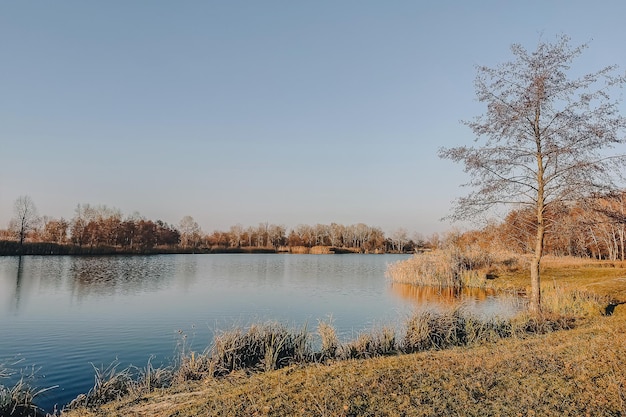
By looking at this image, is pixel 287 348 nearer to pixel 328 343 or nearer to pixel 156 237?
pixel 328 343

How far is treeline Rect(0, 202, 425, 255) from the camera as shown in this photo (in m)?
56.8

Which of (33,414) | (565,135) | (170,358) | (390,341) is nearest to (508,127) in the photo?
(565,135)

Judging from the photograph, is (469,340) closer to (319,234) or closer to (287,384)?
(287,384)

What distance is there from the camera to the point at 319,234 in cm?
11294

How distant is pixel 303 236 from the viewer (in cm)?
10756

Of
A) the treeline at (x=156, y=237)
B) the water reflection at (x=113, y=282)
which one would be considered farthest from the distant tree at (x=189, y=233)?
the water reflection at (x=113, y=282)

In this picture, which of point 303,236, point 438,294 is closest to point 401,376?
point 438,294

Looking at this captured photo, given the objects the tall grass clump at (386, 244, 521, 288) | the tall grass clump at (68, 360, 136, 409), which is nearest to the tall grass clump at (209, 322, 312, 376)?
the tall grass clump at (68, 360, 136, 409)

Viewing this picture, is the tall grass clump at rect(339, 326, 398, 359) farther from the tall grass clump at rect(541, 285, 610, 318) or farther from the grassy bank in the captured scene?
the tall grass clump at rect(541, 285, 610, 318)

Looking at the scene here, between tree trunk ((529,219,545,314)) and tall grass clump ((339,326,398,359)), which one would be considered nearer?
tall grass clump ((339,326,398,359))

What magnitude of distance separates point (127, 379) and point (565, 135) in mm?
11563

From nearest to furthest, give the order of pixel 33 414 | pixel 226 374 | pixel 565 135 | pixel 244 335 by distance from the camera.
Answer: pixel 33 414 → pixel 226 374 → pixel 244 335 → pixel 565 135

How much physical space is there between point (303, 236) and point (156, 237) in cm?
3945

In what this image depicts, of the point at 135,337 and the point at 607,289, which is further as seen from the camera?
the point at 607,289
